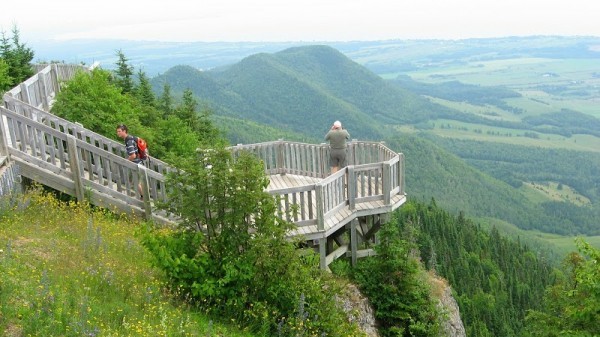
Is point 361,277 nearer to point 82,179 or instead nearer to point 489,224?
point 82,179

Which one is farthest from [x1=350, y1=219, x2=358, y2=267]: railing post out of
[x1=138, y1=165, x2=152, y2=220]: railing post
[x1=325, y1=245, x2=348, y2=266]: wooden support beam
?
[x1=138, y1=165, x2=152, y2=220]: railing post

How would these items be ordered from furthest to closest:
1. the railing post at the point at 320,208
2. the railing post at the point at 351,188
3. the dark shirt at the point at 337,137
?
the dark shirt at the point at 337,137 → the railing post at the point at 351,188 → the railing post at the point at 320,208

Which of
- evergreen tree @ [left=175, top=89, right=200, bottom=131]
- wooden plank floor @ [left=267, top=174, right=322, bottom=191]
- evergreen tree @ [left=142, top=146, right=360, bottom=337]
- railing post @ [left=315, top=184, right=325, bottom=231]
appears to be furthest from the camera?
evergreen tree @ [left=175, top=89, right=200, bottom=131]

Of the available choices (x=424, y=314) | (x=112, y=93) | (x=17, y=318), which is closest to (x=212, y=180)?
(x=17, y=318)

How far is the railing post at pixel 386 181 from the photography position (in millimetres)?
11375

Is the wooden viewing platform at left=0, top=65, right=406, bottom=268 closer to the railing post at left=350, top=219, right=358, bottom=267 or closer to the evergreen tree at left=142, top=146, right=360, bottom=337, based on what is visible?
the railing post at left=350, top=219, right=358, bottom=267

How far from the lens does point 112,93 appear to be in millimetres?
14211

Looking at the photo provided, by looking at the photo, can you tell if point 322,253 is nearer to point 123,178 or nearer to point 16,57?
point 123,178

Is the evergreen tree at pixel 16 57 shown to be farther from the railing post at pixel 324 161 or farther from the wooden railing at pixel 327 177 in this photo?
the railing post at pixel 324 161

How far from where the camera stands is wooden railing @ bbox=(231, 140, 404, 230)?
10.4m

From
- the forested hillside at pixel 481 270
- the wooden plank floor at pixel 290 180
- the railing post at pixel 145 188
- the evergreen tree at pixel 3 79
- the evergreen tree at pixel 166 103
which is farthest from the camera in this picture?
the forested hillside at pixel 481 270

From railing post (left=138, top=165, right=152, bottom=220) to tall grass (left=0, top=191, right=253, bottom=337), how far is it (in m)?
0.49

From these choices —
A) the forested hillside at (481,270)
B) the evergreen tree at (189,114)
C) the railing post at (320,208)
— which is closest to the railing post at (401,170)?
the railing post at (320,208)

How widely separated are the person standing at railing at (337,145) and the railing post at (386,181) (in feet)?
4.96
